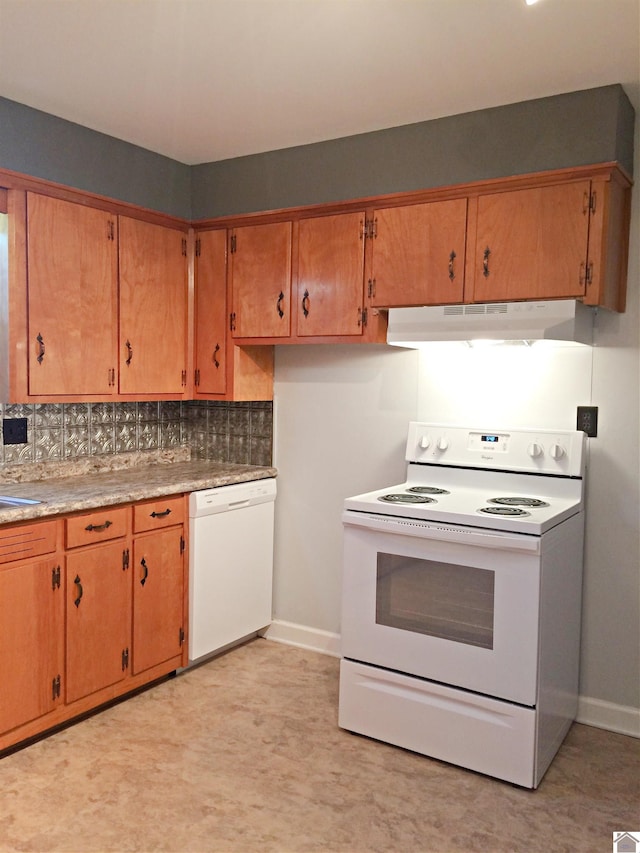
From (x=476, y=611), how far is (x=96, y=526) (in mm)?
1488

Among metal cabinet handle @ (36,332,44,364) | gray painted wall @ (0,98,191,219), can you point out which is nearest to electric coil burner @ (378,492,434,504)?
metal cabinet handle @ (36,332,44,364)

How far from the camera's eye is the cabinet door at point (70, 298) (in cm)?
291

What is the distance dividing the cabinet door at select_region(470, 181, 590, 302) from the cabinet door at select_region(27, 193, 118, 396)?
161 cm

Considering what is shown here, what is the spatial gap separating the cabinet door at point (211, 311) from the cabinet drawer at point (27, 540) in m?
1.21

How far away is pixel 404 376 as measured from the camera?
3379 mm

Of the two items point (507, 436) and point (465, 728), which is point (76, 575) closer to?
point (465, 728)

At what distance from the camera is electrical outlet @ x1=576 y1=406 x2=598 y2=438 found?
9.55 feet

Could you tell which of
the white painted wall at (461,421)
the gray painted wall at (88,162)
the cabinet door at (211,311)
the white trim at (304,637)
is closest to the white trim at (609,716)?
the white painted wall at (461,421)

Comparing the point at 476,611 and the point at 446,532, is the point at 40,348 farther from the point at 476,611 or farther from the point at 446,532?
the point at 476,611

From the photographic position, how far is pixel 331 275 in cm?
323

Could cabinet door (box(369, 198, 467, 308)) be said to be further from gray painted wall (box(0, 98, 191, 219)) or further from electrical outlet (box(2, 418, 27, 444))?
electrical outlet (box(2, 418, 27, 444))

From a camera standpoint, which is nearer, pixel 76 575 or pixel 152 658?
pixel 76 575

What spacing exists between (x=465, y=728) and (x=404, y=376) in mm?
1544

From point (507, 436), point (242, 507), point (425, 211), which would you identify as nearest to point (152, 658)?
point (242, 507)
